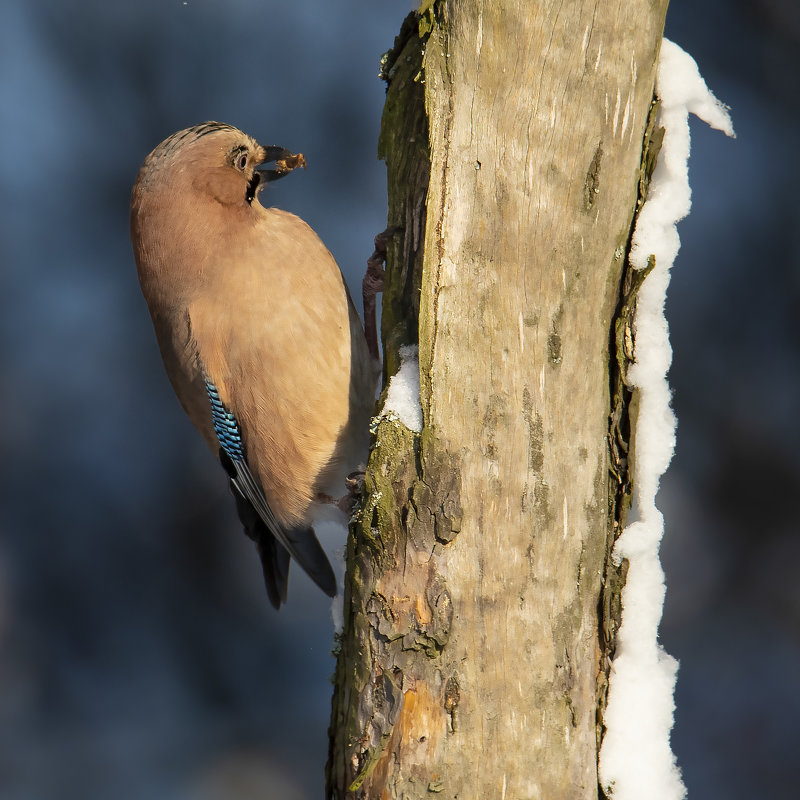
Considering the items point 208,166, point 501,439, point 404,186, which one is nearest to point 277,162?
point 208,166

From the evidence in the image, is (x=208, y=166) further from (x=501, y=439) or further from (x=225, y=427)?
(x=501, y=439)

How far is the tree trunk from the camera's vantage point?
57.5 inches

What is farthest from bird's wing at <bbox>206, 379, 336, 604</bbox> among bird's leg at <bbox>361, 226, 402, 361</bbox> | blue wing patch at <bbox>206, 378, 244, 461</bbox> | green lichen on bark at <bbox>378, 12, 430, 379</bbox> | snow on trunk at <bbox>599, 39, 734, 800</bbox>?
snow on trunk at <bbox>599, 39, 734, 800</bbox>

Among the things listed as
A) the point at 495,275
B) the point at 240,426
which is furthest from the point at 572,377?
the point at 240,426

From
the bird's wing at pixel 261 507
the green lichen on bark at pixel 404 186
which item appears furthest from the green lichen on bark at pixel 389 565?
the bird's wing at pixel 261 507

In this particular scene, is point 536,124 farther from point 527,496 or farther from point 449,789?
point 449,789

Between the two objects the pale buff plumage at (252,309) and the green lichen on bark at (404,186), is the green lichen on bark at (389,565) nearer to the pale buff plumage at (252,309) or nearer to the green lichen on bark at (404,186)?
the green lichen on bark at (404,186)

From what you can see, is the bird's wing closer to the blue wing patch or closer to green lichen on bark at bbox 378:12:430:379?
the blue wing patch

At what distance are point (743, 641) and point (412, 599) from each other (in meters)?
3.22

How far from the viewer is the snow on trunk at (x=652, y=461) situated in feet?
5.25

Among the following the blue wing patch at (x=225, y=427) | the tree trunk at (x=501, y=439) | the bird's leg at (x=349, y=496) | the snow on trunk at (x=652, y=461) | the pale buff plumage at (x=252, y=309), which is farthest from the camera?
the blue wing patch at (x=225, y=427)

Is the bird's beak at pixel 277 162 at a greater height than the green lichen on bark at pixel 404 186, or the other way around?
the bird's beak at pixel 277 162

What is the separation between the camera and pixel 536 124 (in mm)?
1539

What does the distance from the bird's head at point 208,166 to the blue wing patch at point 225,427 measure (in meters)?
0.49
